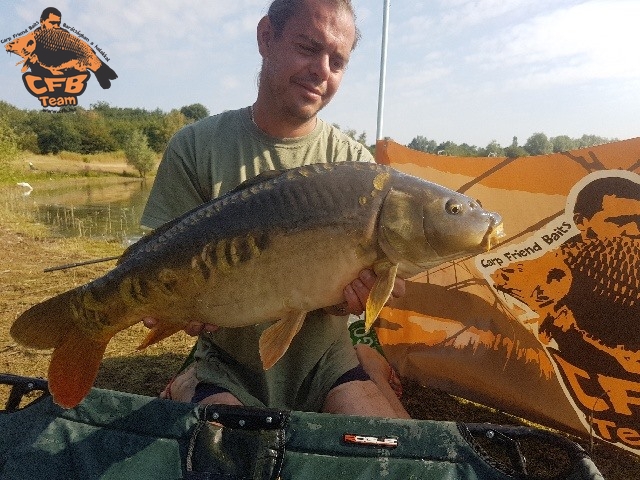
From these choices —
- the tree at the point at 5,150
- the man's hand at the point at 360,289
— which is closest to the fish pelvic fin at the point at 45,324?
the man's hand at the point at 360,289

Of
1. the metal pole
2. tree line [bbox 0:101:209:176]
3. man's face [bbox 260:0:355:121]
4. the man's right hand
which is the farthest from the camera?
tree line [bbox 0:101:209:176]

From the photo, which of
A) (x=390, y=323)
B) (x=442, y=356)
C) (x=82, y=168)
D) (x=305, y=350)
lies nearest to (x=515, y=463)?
(x=305, y=350)

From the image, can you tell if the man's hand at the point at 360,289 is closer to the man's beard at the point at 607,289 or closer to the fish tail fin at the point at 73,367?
the fish tail fin at the point at 73,367

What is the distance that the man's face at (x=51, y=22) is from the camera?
106 ft

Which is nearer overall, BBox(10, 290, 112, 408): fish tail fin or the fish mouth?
the fish mouth

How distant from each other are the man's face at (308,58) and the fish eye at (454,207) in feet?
2.97

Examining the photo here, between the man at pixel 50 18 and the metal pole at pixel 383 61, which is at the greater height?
the man at pixel 50 18

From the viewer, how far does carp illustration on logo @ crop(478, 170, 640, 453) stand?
7.23 feet

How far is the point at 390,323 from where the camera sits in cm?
309

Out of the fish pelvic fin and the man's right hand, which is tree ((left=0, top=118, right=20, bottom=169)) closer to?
the fish pelvic fin

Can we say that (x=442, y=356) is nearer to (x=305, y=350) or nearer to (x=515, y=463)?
(x=305, y=350)

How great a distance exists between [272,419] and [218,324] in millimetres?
406

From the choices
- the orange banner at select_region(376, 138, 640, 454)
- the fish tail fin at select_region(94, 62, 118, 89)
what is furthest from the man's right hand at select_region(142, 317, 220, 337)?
the fish tail fin at select_region(94, 62, 118, 89)

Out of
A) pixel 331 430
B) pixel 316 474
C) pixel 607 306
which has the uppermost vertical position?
pixel 607 306
